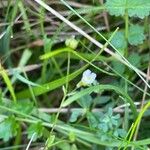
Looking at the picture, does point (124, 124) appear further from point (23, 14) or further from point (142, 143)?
point (23, 14)

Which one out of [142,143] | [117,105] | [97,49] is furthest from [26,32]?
[142,143]

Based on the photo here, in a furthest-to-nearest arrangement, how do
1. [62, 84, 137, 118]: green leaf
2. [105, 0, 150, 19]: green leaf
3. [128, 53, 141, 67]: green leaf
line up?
1. [128, 53, 141, 67]: green leaf
2. [105, 0, 150, 19]: green leaf
3. [62, 84, 137, 118]: green leaf

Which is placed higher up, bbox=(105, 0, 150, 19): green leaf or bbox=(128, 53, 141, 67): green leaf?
bbox=(105, 0, 150, 19): green leaf

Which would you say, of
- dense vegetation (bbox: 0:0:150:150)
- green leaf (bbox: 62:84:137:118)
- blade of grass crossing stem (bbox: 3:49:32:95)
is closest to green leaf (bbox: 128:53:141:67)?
dense vegetation (bbox: 0:0:150:150)

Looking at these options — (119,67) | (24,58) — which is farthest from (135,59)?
(24,58)

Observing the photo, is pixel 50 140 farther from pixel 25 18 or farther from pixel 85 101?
pixel 25 18

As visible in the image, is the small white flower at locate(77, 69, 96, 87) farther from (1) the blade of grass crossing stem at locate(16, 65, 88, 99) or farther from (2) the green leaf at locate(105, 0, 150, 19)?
(2) the green leaf at locate(105, 0, 150, 19)
